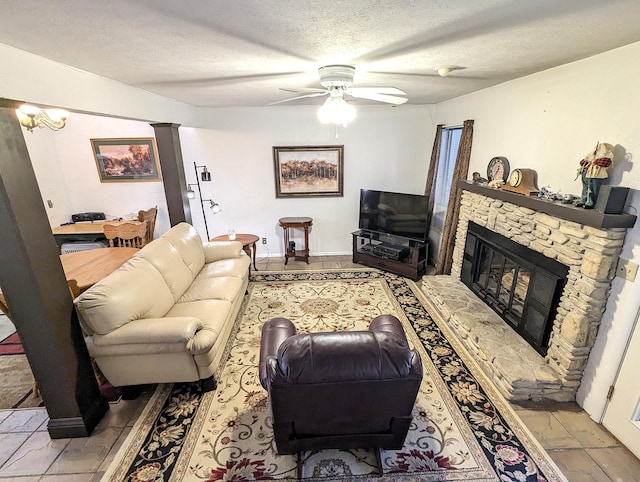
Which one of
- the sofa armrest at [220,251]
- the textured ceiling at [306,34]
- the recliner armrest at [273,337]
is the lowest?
the recliner armrest at [273,337]

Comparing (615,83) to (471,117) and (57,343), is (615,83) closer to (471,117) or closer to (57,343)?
(471,117)

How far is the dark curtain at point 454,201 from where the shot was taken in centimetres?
373

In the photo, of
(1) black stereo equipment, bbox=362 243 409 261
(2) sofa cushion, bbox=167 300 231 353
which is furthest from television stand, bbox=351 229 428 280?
(2) sofa cushion, bbox=167 300 231 353

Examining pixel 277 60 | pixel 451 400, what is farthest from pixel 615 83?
pixel 451 400

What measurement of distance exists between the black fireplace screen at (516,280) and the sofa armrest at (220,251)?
286 centimetres

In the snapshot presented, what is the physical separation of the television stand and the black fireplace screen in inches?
27.2

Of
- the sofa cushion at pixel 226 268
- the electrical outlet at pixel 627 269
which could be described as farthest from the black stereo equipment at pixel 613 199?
the sofa cushion at pixel 226 268

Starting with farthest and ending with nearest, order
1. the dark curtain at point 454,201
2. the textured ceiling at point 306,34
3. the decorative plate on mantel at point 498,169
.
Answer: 1. the dark curtain at point 454,201
2. the decorative plate on mantel at point 498,169
3. the textured ceiling at point 306,34

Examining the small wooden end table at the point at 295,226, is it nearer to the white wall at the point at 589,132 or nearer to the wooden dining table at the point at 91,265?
the wooden dining table at the point at 91,265

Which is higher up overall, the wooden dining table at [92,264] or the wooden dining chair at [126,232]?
the wooden dining chair at [126,232]

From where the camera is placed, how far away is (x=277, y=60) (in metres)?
1.96

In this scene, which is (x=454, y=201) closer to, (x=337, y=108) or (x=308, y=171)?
(x=308, y=171)

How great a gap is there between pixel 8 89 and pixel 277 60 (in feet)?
4.78

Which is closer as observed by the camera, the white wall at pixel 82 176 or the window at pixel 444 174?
the window at pixel 444 174
